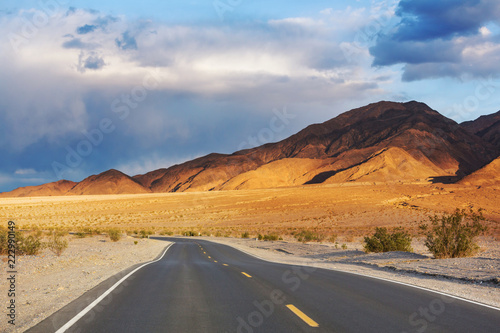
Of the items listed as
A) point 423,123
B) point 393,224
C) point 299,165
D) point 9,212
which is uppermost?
point 423,123

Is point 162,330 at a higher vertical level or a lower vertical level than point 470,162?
lower

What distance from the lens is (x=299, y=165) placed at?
159m

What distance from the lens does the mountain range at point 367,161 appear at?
130000 mm

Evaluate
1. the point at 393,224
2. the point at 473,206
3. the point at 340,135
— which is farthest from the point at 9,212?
the point at 340,135

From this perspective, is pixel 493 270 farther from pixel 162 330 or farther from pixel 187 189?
pixel 187 189

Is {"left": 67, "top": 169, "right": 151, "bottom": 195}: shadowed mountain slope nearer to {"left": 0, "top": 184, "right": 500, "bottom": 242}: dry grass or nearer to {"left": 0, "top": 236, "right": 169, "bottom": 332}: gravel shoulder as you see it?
{"left": 0, "top": 184, "right": 500, "bottom": 242}: dry grass

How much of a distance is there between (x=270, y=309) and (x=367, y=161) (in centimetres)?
13261

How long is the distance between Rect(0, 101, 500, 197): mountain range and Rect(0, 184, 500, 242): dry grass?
25.3 metres

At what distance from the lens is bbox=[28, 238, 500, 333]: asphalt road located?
7031mm

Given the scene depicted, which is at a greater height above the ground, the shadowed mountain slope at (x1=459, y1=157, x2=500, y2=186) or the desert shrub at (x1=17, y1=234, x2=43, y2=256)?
the shadowed mountain slope at (x1=459, y1=157, x2=500, y2=186)

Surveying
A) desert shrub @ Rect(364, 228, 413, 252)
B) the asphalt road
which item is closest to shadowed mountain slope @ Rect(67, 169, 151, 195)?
desert shrub @ Rect(364, 228, 413, 252)

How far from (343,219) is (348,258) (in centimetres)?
4258

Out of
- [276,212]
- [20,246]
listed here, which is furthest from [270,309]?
[276,212]

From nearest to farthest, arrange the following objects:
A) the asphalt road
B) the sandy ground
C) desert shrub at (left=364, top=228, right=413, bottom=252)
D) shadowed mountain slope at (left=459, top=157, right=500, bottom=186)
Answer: the asphalt road, the sandy ground, desert shrub at (left=364, top=228, right=413, bottom=252), shadowed mountain slope at (left=459, top=157, right=500, bottom=186)
